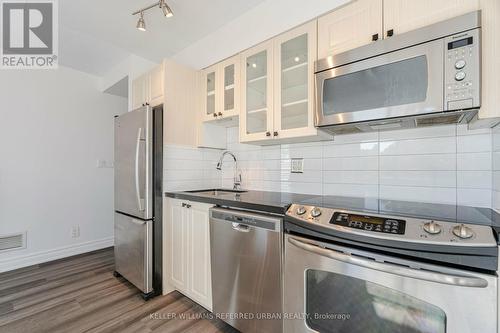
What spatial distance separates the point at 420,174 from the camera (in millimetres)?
1406

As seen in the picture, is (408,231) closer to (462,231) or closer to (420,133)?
(462,231)

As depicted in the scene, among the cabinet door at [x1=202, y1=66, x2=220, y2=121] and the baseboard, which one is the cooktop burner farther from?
the baseboard

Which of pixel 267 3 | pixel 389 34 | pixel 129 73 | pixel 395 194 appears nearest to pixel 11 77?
pixel 129 73

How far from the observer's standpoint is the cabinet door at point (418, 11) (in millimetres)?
1067

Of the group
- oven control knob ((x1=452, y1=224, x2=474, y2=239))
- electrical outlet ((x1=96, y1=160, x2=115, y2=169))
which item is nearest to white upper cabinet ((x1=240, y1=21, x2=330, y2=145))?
oven control knob ((x1=452, y1=224, x2=474, y2=239))

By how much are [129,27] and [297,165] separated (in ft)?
6.86

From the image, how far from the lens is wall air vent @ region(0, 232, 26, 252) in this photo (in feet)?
8.48

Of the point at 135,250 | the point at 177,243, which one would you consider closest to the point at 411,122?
the point at 177,243

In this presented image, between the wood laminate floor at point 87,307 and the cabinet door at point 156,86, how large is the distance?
1790 mm

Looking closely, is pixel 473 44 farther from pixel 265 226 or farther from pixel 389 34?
pixel 265 226

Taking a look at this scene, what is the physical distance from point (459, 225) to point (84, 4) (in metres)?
2.85

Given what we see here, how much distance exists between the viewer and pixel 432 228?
0.87m

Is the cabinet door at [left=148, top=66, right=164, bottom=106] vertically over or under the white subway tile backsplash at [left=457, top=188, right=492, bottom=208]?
over

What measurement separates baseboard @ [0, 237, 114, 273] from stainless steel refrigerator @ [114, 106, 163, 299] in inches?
58.3
